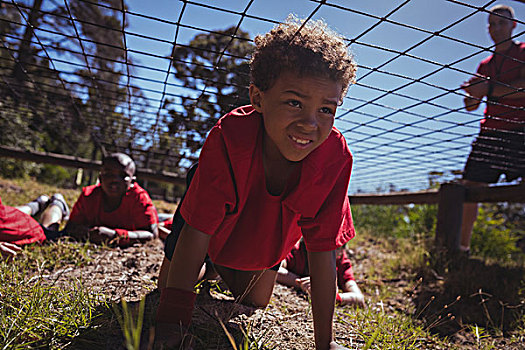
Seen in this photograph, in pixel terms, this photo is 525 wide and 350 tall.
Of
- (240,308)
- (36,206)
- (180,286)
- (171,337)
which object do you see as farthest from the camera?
(36,206)

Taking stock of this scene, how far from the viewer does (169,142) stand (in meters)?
4.29

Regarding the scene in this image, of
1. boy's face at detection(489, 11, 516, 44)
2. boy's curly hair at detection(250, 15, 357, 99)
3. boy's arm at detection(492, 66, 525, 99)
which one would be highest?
boy's face at detection(489, 11, 516, 44)

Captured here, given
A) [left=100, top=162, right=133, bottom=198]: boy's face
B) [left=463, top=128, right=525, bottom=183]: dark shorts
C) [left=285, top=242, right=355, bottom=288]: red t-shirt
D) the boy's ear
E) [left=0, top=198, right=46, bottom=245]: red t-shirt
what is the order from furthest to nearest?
[left=100, top=162, right=133, bottom=198]: boy's face → [left=463, top=128, right=525, bottom=183]: dark shorts → [left=285, top=242, right=355, bottom=288]: red t-shirt → [left=0, top=198, right=46, bottom=245]: red t-shirt → the boy's ear

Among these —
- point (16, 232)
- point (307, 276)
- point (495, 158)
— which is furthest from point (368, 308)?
point (16, 232)

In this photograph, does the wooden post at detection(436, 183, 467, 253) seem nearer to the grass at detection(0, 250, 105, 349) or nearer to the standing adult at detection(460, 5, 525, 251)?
the standing adult at detection(460, 5, 525, 251)

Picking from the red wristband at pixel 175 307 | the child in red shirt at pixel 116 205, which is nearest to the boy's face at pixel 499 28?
the red wristband at pixel 175 307

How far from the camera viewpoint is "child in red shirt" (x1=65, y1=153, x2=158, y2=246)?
289 cm

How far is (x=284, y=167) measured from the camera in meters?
1.44

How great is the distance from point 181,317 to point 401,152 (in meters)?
2.61

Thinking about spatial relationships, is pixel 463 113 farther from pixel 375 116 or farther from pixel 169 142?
pixel 169 142

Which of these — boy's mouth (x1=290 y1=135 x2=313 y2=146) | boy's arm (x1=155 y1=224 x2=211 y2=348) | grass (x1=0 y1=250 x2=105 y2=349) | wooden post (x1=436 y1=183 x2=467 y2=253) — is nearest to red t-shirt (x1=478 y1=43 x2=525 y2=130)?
wooden post (x1=436 y1=183 x2=467 y2=253)

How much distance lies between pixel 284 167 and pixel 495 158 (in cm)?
252

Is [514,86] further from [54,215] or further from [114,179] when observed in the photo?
[54,215]

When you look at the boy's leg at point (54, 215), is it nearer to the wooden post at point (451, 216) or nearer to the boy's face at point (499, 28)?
the wooden post at point (451, 216)
